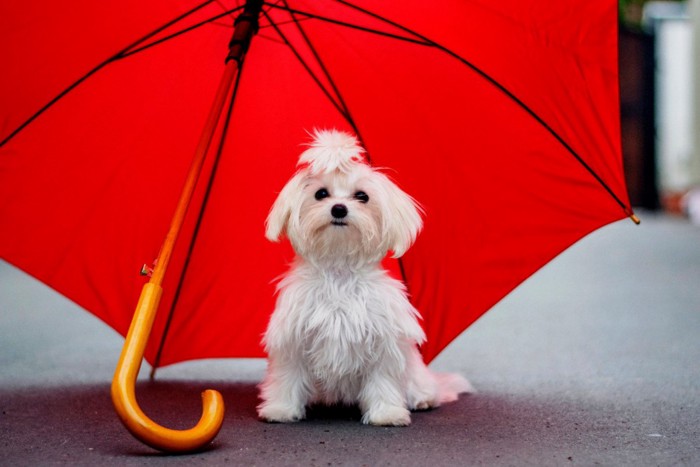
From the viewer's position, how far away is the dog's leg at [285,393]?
3.26 meters

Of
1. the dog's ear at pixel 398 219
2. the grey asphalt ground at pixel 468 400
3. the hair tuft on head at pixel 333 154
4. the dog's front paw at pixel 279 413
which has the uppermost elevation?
the hair tuft on head at pixel 333 154

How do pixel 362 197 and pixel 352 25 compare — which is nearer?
pixel 362 197

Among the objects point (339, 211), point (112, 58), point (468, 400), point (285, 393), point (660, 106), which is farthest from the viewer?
point (660, 106)

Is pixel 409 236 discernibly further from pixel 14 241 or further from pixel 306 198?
pixel 14 241

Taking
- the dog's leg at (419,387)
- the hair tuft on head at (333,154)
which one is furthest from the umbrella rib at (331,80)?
the dog's leg at (419,387)

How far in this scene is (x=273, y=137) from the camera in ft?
11.9

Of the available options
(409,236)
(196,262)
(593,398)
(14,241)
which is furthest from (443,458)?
(14,241)

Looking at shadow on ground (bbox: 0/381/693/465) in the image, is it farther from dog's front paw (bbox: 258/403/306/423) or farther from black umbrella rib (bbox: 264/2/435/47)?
black umbrella rib (bbox: 264/2/435/47)

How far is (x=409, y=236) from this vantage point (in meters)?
3.21

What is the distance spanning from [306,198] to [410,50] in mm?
687

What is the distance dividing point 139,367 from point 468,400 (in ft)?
4.89

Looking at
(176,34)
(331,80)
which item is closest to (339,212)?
(331,80)

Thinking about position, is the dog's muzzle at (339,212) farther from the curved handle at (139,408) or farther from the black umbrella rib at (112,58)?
the black umbrella rib at (112,58)

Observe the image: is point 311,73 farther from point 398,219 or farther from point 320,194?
point 398,219
